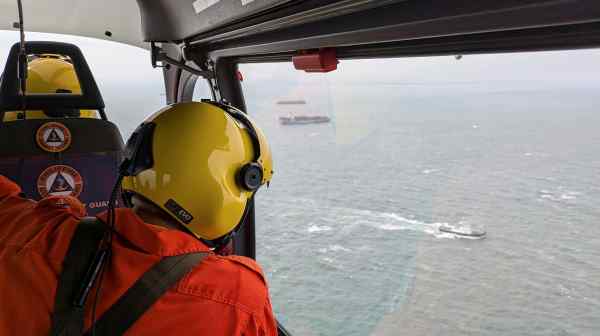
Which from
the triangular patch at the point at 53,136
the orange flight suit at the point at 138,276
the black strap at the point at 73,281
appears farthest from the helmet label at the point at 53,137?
the black strap at the point at 73,281

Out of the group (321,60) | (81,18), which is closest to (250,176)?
(321,60)

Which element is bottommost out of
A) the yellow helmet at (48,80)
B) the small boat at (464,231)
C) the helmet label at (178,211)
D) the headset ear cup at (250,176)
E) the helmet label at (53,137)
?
the small boat at (464,231)

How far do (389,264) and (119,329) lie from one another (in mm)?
2024

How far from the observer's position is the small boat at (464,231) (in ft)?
7.31

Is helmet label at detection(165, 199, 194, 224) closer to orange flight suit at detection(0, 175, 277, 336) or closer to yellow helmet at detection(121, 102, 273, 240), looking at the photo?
yellow helmet at detection(121, 102, 273, 240)

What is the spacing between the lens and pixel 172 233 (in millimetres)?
934

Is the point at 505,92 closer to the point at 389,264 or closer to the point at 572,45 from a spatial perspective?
the point at 572,45

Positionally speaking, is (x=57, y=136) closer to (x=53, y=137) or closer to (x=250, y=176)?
(x=53, y=137)

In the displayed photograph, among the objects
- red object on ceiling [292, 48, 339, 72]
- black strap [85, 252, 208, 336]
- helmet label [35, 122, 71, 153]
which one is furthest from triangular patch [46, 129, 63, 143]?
black strap [85, 252, 208, 336]

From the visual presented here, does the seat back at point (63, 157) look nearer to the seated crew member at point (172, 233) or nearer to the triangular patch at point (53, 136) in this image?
the triangular patch at point (53, 136)

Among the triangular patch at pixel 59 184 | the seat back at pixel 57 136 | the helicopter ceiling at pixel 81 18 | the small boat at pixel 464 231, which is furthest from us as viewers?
the helicopter ceiling at pixel 81 18

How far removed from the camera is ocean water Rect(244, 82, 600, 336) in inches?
66.2

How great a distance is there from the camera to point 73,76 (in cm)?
230

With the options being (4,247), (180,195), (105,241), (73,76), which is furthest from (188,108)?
(73,76)
